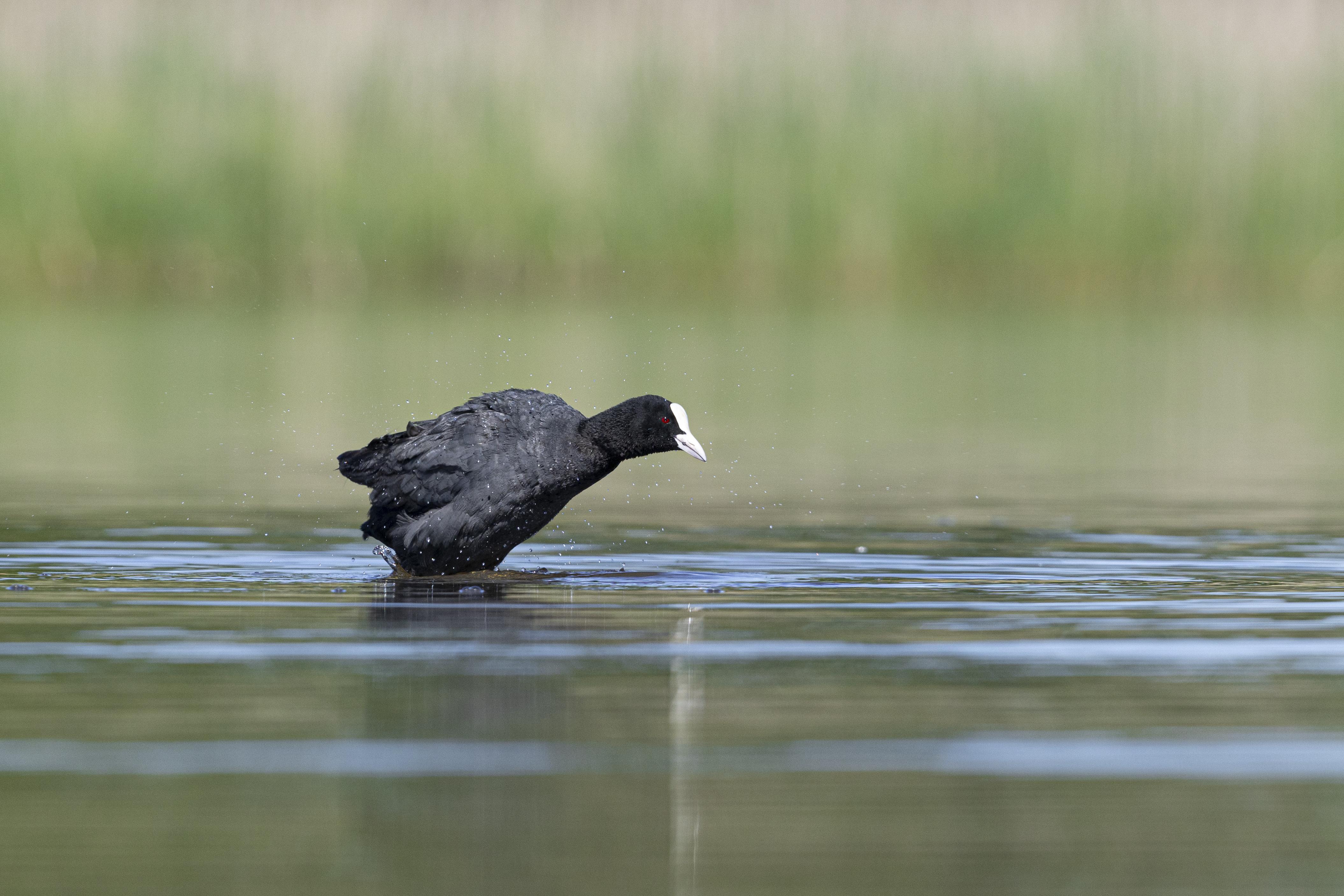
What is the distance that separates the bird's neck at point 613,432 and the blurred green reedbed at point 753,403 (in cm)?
156

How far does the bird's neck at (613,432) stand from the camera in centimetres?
1048

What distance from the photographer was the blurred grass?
2483cm

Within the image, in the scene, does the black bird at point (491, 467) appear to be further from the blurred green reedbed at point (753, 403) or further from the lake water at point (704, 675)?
the blurred green reedbed at point (753, 403)

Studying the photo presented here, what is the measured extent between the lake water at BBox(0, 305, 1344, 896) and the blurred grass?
867 centimetres

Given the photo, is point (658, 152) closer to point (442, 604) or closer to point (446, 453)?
point (446, 453)

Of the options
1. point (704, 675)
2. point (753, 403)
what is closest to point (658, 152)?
point (753, 403)

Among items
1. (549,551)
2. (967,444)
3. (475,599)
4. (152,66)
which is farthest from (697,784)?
(152,66)

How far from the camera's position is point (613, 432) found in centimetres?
1049

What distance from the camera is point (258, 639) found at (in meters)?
8.04

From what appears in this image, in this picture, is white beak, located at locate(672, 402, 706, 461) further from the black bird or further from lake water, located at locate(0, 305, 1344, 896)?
lake water, located at locate(0, 305, 1344, 896)

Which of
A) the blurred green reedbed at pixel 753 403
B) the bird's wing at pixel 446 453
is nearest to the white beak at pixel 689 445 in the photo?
the bird's wing at pixel 446 453

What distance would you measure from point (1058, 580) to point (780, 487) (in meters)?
4.00

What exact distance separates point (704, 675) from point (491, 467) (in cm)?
311

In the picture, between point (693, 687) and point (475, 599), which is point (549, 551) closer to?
point (475, 599)
